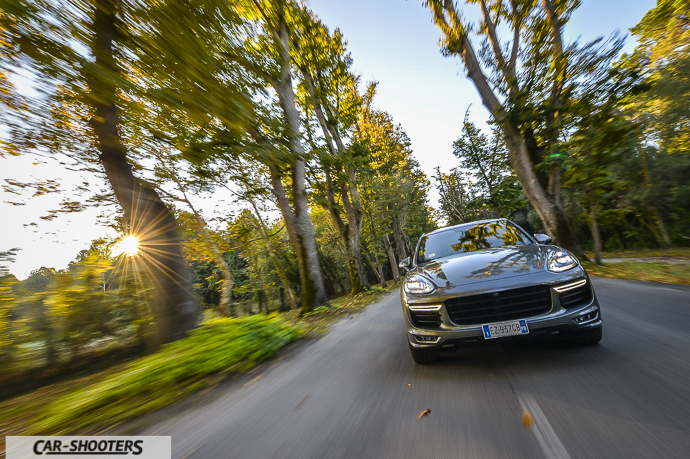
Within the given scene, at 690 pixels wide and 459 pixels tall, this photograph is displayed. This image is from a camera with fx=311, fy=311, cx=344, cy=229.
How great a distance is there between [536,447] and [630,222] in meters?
37.0

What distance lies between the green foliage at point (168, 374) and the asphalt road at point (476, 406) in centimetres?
58

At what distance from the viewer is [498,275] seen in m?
3.03

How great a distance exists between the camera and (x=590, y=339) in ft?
10.1

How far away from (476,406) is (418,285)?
4.18 ft

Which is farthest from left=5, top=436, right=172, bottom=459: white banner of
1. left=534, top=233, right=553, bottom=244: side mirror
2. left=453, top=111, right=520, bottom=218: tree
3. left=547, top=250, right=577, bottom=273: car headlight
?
left=453, top=111, right=520, bottom=218: tree

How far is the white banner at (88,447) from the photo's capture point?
8.23ft

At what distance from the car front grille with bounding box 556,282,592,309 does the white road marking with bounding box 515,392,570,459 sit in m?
0.97

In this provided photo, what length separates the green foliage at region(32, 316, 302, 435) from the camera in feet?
10.2

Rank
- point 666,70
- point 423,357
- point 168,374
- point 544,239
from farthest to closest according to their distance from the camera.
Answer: point 666,70 → point 544,239 → point 168,374 → point 423,357

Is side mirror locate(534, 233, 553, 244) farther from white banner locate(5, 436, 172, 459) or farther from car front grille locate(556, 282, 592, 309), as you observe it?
white banner locate(5, 436, 172, 459)

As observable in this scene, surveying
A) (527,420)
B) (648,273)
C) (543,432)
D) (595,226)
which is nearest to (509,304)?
(527,420)

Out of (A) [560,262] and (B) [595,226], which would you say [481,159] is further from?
(A) [560,262]

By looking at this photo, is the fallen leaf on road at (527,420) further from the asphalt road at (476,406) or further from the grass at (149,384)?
the grass at (149,384)

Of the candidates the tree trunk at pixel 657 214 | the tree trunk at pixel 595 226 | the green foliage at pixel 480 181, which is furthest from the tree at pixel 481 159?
the tree trunk at pixel 595 226
